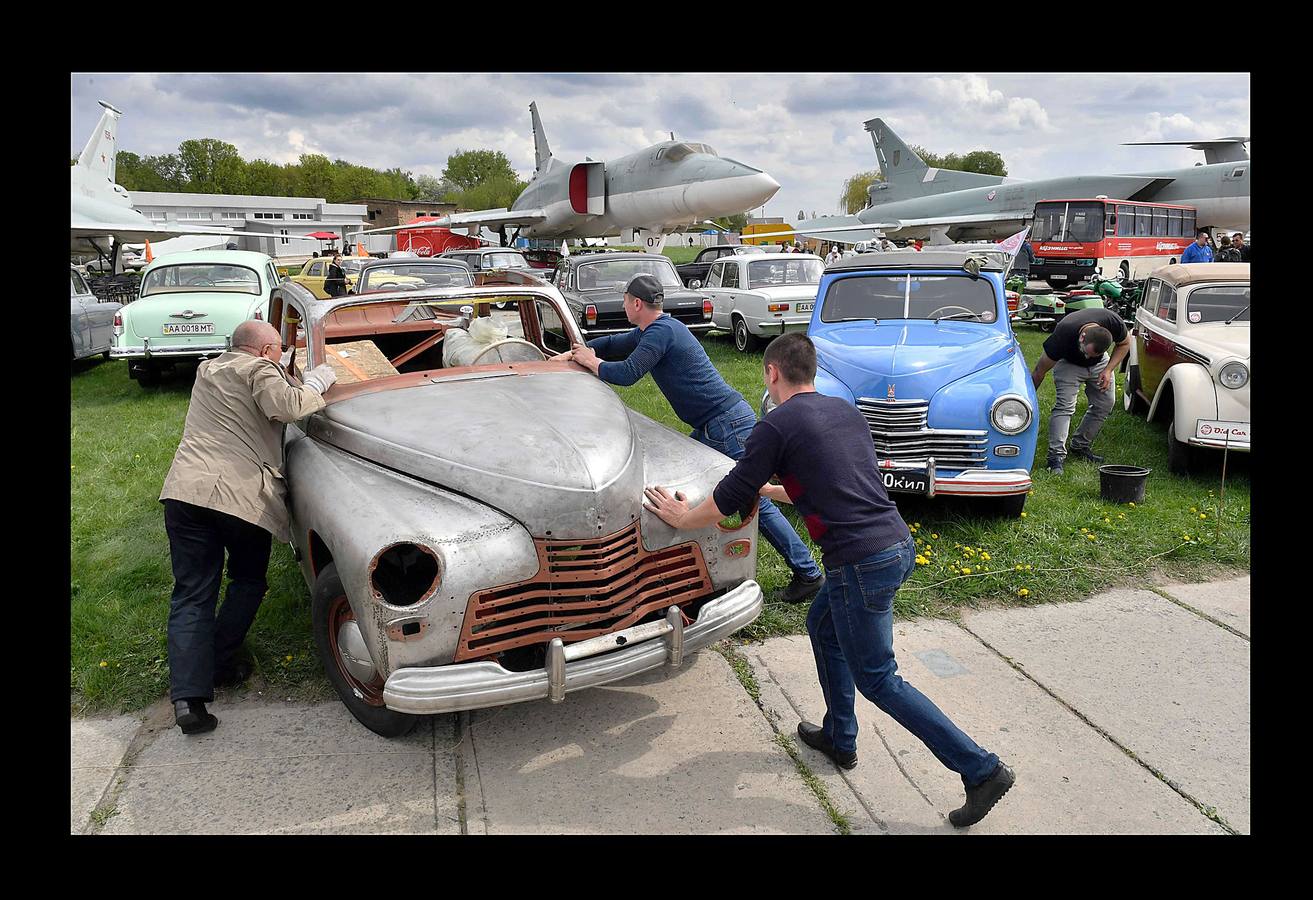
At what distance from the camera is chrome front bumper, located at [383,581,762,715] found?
9.97 feet

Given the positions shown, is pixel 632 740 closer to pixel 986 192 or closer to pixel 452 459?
pixel 452 459

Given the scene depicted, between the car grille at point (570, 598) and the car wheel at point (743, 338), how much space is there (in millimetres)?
11328

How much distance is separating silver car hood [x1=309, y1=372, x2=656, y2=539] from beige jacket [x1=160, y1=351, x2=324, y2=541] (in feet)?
1.06

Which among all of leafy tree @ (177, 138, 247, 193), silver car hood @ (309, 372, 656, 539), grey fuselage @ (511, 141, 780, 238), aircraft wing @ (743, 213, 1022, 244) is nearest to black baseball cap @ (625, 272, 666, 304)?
silver car hood @ (309, 372, 656, 539)

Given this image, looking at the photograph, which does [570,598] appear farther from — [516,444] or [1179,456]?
[1179,456]

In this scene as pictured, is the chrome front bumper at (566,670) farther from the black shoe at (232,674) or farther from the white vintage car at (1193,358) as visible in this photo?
the white vintage car at (1193,358)

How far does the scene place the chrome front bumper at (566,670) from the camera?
9.97ft

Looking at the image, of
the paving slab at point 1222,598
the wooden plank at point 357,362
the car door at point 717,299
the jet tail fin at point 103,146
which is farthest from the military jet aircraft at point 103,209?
the paving slab at point 1222,598

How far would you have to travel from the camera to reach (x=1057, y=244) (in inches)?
913

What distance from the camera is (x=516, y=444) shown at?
3.60 metres

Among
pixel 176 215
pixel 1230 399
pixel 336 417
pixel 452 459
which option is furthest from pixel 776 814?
pixel 176 215

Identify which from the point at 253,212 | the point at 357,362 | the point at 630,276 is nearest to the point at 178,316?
Result: the point at 630,276

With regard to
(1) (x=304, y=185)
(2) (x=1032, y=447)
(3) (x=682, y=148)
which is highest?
(1) (x=304, y=185)

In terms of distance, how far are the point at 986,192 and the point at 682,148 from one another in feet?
60.1
